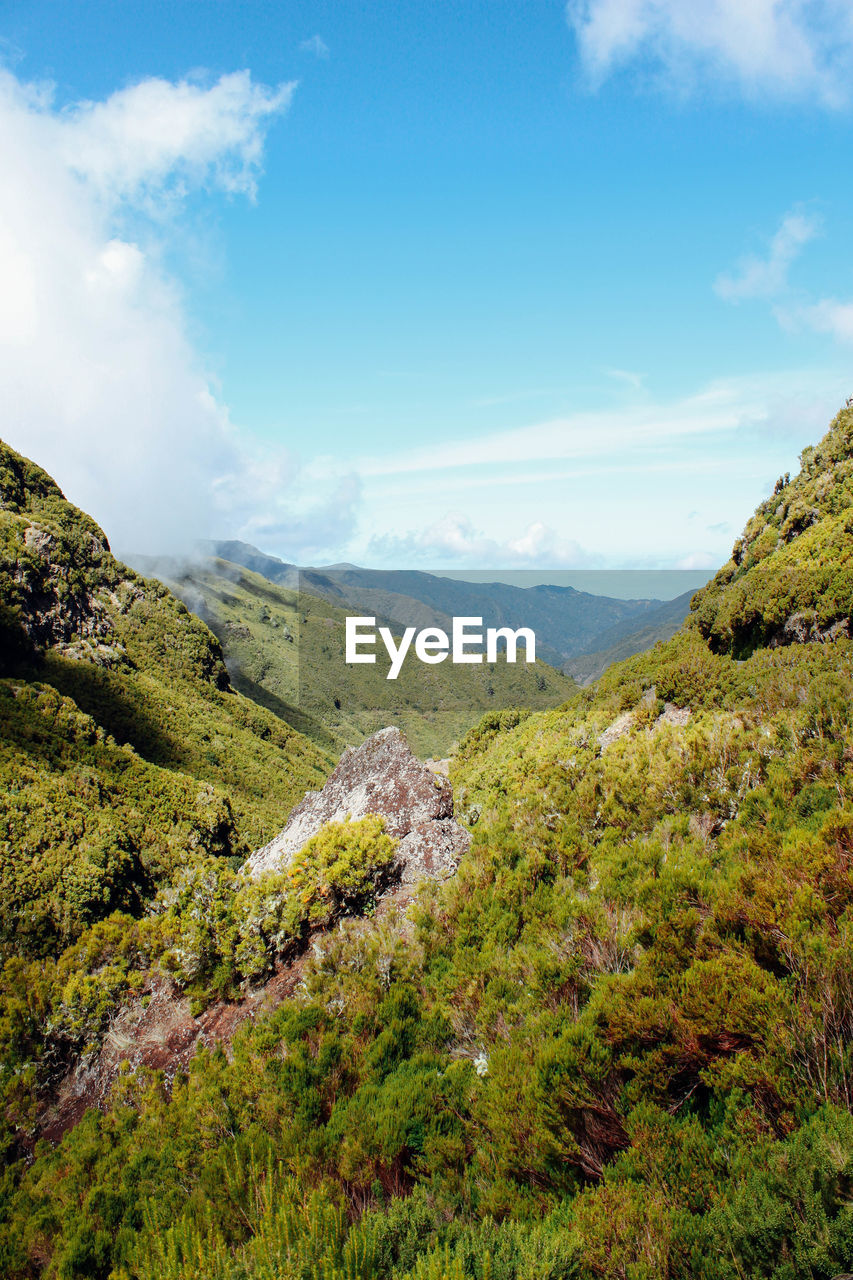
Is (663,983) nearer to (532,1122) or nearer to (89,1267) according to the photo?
(532,1122)

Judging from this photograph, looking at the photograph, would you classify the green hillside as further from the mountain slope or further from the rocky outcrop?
the rocky outcrop

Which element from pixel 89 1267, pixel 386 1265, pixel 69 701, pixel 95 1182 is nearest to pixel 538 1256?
pixel 386 1265

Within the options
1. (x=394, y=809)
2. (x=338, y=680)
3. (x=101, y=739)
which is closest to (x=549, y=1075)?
(x=394, y=809)

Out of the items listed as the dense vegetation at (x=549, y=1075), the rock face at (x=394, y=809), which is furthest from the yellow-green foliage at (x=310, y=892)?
the rock face at (x=394, y=809)

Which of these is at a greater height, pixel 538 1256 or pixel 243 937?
pixel 538 1256

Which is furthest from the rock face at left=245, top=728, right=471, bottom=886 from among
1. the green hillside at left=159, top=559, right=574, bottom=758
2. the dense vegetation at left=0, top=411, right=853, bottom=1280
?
the green hillside at left=159, top=559, right=574, bottom=758

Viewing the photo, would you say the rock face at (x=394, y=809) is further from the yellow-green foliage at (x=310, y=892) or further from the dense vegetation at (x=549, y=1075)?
the dense vegetation at (x=549, y=1075)

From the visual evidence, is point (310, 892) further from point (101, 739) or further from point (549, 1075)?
point (101, 739)
